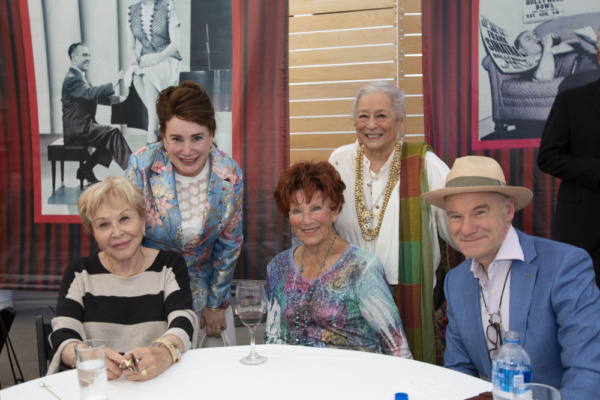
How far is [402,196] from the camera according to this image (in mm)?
2379

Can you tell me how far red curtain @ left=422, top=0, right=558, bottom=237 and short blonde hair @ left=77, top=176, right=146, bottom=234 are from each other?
2.00 metres

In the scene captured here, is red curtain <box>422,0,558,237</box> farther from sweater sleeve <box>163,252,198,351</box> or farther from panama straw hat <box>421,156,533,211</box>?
sweater sleeve <box>163,252,198,351</box>

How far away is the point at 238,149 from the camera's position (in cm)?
352

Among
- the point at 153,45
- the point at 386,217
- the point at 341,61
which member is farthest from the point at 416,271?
the point at 153,45

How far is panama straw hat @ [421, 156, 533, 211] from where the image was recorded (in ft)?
5.13

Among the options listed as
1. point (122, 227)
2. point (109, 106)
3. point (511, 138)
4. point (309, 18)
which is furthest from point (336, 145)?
point (122, 227)

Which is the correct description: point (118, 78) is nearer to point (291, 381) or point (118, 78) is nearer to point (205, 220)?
point (205, 220)

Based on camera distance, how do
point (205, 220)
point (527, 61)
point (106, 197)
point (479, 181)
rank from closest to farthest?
1. point (479, 181)
2. point (106, 197)
3. point (205, 220)
4. point (527, 61)

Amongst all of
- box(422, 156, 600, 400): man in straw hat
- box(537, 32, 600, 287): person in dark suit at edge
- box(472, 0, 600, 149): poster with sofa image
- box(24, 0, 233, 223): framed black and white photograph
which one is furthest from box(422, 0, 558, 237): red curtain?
box(422, 156, 600, 400): man in straw hat

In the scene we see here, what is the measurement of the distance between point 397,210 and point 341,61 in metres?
1.53

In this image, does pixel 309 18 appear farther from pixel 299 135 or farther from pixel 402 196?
pixel 402 196

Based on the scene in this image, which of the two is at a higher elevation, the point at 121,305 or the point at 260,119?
the point at 260,119

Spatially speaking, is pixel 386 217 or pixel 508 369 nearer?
pixel 508 369

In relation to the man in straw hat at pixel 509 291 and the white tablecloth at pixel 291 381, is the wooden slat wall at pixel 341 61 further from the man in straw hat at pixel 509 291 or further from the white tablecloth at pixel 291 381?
the white tablecloth at pixel 291 381
